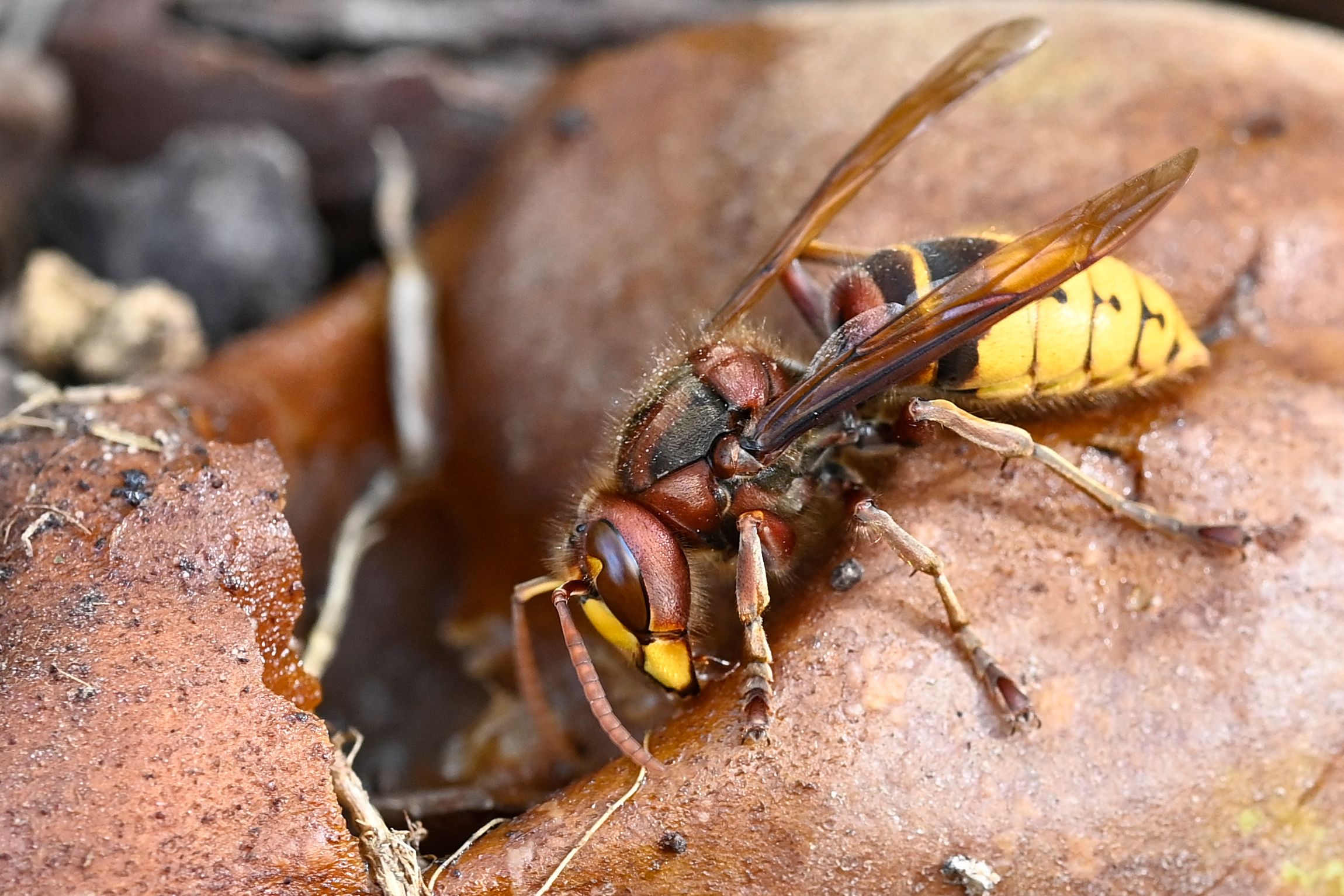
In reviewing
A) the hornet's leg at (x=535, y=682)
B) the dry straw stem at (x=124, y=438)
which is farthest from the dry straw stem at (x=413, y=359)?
the dry straw stem at (x=124, y=438)

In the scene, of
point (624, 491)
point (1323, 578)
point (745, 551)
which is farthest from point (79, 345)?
point (1323, 578)

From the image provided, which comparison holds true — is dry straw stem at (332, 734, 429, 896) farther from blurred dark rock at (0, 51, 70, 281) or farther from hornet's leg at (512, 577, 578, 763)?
blurred dark rock at (0, 51, 70, 281)

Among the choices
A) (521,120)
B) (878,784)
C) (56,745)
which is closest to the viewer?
(56,745)

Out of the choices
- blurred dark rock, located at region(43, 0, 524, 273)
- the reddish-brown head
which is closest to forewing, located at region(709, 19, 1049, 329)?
the reddish-brown head

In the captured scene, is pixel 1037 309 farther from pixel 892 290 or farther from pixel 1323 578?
pixel 1323 578

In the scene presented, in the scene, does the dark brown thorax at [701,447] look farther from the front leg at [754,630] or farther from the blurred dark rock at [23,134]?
the blurred dark rock at [23,134]

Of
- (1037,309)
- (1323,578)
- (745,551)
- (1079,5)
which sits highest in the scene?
(1079,5)

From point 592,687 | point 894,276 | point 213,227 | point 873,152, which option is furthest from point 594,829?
point 213,227

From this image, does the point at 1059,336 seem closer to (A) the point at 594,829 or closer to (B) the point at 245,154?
(A) the point at 594,829
